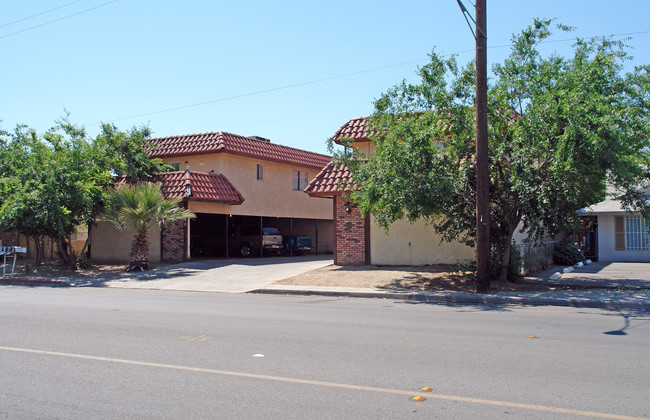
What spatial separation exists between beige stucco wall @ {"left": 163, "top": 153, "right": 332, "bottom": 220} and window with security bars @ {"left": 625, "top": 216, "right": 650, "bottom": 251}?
1623cm

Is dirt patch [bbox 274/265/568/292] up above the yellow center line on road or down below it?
above

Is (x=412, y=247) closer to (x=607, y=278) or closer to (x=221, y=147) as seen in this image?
(x=607, y=278)

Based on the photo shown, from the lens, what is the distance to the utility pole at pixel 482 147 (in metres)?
14.3

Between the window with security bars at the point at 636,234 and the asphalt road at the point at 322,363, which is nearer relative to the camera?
the asphalt road at the point at 322,363

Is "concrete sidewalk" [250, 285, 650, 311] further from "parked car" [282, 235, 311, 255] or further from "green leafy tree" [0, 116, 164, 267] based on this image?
"parked car" [282, 235, 311, 255]

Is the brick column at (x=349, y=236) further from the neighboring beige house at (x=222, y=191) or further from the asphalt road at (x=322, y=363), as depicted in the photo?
the asphalt road at (x=322, y=363)

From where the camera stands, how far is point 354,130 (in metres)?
22.7

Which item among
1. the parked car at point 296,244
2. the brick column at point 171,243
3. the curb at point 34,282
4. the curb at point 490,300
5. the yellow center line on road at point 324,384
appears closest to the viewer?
the yellow center line on road at point 324,384

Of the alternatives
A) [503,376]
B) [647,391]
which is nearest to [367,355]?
[503,376]

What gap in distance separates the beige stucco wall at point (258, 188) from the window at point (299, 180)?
0.79ft

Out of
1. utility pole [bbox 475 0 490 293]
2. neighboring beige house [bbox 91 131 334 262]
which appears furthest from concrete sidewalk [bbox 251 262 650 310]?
neighboring beige house [bbox 91 131 334 262]

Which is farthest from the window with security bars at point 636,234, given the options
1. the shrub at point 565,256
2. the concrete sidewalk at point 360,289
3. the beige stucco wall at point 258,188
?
the beige stucco wall at point 258,188

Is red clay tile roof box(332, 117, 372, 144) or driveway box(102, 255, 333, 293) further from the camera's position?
red clay tile roof box(332, 117, 372, 144)

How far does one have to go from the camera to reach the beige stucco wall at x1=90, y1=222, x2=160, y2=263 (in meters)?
25.0
